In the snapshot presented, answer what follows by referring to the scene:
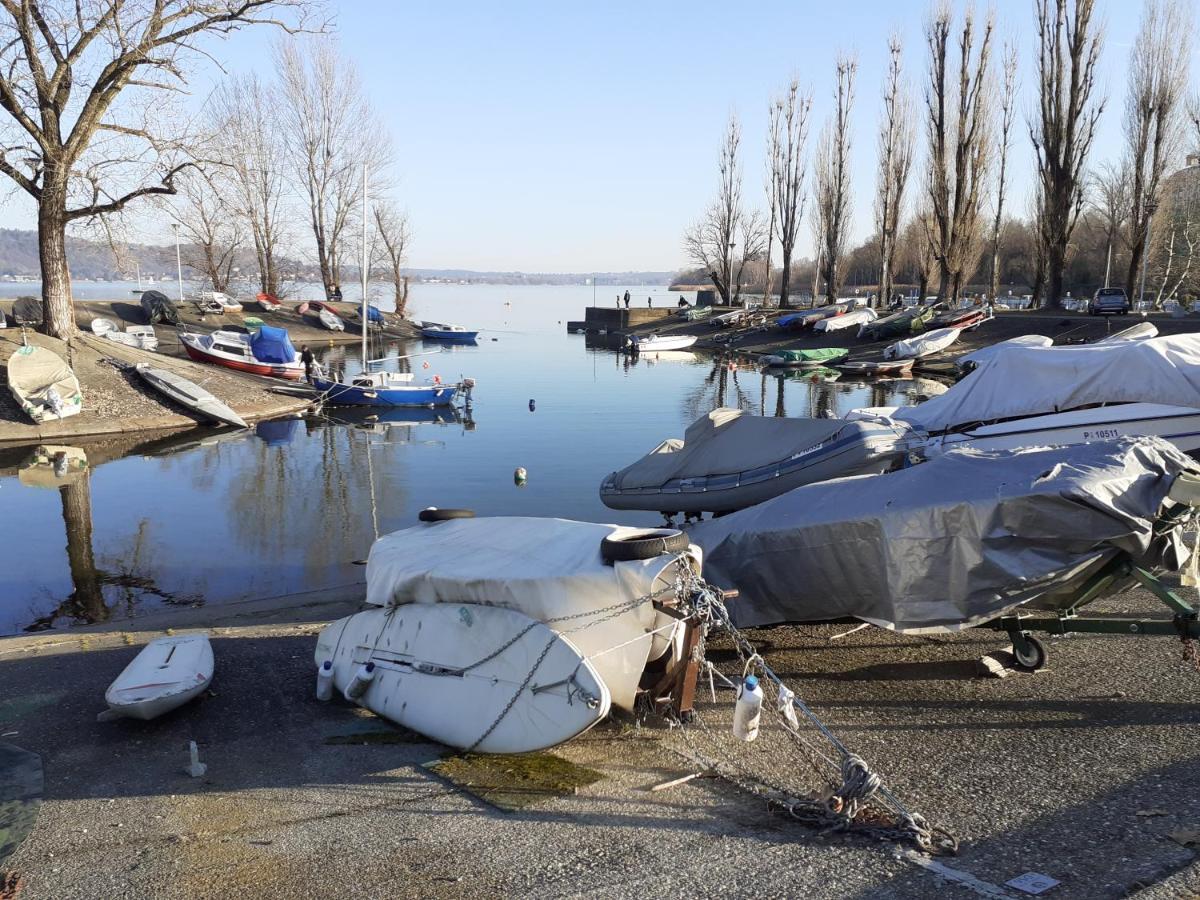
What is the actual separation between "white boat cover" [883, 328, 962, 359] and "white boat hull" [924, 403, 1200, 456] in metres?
36.2

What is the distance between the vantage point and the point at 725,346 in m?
71.8

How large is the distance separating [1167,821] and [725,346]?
66.8m

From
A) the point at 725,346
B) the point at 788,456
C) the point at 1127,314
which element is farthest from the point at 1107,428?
the point at 725,346

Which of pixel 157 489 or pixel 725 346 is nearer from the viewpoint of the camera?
pixel 157 489

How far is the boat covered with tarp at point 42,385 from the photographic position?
28656 millimetres

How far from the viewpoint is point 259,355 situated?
4219cm

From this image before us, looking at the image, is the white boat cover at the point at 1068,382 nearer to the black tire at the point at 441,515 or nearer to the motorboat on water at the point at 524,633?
the black tire at the point at 441,515

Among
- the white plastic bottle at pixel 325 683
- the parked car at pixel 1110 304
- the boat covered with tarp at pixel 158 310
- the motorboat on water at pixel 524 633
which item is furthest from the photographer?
the boat covered with tarp at pixel 158 310

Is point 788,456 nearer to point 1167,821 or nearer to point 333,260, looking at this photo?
point 1167,821

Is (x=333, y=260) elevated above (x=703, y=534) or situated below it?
above

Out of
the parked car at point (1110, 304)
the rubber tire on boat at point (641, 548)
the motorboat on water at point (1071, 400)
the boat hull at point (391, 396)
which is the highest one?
the parked car at point (1110, 304)

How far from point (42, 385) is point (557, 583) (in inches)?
1076

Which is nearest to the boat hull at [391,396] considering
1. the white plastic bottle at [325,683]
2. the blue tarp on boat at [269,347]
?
the blue tarp on boat at [269,347]

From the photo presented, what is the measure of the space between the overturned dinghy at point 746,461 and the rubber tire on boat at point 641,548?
602 centimetres
